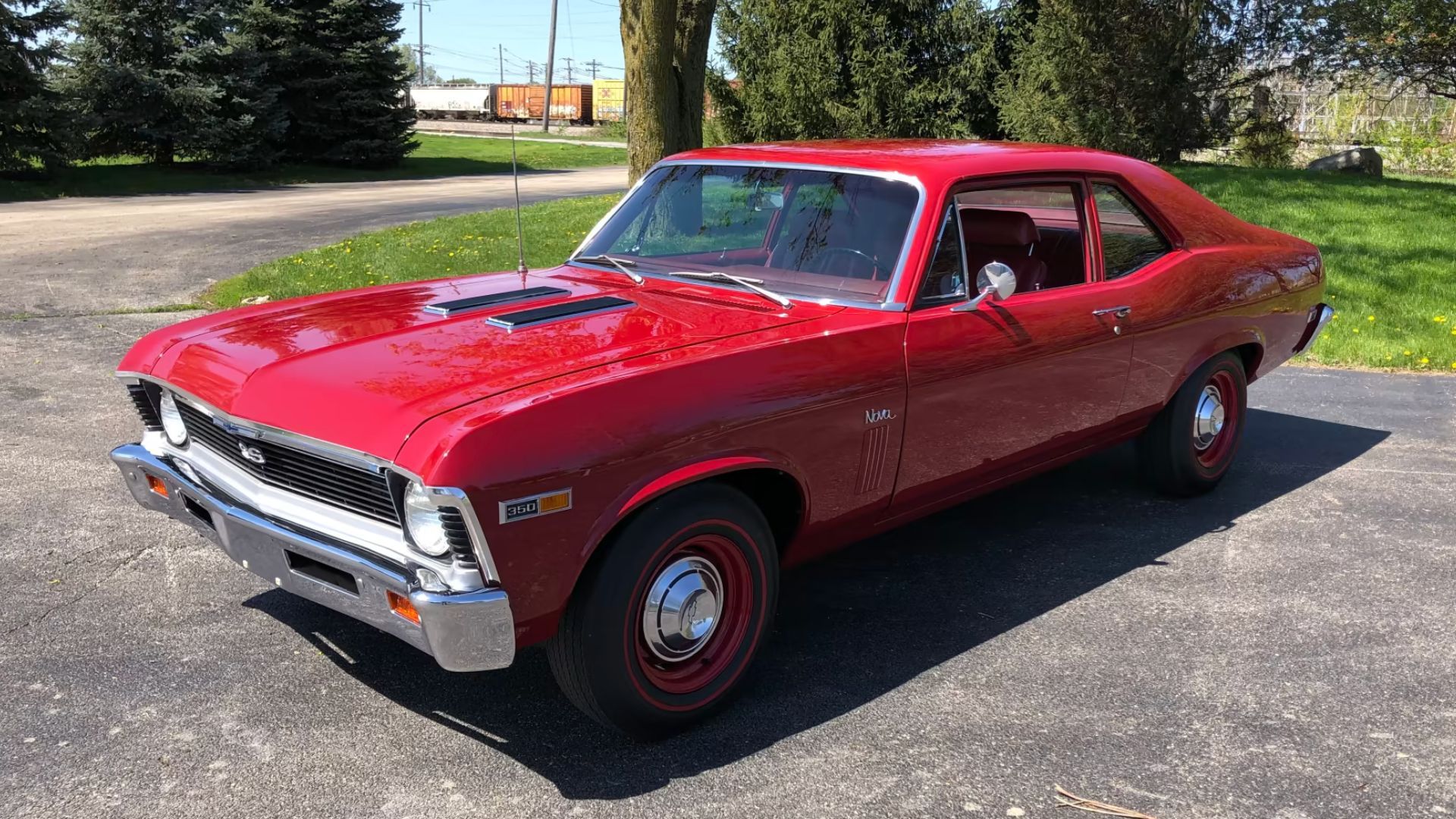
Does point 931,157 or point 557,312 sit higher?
point 931,157

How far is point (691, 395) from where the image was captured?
3100 mm

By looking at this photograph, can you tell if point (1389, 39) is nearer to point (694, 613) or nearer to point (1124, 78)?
point (1124, 78)

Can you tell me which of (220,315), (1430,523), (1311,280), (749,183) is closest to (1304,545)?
(1430,523)

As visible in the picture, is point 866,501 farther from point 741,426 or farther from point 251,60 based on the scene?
point 251,60

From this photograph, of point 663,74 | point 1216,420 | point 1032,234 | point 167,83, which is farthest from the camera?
point 167,83

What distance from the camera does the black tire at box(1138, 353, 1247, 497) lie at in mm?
5070

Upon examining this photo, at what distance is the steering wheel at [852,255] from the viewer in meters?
3.88

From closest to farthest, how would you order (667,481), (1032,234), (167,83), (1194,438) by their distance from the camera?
1. (667,481)
2. (1032,234)
3. (1194,438)
4. (167,83)

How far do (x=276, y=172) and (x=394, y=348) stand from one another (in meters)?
25.3

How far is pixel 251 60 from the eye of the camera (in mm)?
25328

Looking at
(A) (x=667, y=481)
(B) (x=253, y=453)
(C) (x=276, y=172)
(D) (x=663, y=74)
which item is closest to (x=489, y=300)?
(B) (x=253, y=453)

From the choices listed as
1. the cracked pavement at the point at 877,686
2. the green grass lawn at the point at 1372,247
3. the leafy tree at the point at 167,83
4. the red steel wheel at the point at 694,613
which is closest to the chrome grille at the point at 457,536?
the red steel wheel at the point at 694,613

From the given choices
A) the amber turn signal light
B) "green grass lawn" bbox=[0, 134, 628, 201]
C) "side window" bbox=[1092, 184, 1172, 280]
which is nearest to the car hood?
the amber turn signal light

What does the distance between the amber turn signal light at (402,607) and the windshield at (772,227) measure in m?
1.71
